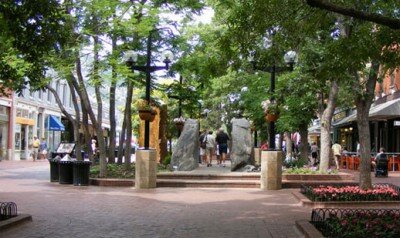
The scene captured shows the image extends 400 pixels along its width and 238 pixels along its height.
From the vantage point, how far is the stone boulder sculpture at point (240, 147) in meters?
21.5

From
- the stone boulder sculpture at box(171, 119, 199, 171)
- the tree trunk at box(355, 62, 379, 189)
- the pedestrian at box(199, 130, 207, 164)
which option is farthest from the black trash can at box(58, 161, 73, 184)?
the pedestrian at box(199, 130, 207, 164)

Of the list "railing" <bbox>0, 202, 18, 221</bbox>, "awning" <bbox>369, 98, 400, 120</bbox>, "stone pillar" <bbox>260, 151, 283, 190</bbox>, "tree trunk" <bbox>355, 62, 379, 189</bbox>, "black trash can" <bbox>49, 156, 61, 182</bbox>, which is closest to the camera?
"railing" <bbox>0, 202, 18, 221</bbox>

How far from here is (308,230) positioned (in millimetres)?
8602

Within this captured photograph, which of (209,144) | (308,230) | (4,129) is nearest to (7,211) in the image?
(308,230)

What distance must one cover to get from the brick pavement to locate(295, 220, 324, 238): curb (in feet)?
0.48

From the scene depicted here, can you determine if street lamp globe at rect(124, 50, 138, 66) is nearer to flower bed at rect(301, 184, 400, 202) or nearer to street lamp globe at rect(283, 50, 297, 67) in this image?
street lamp globe at rect(283, 50, 297, 67)

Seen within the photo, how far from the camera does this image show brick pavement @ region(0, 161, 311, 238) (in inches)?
373

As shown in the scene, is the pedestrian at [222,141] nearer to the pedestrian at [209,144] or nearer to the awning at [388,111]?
the pedestrian at [209,144]

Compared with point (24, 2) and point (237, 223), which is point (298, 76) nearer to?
point (237, 223)

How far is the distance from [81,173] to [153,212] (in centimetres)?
704

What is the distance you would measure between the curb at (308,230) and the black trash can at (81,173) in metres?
10.2

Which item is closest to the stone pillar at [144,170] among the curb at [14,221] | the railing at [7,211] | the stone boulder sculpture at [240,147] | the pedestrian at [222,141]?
the stone boulder sculpture at [240,147]

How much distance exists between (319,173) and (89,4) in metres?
9.36

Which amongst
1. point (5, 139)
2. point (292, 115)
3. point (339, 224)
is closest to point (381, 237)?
point (339, 224)
